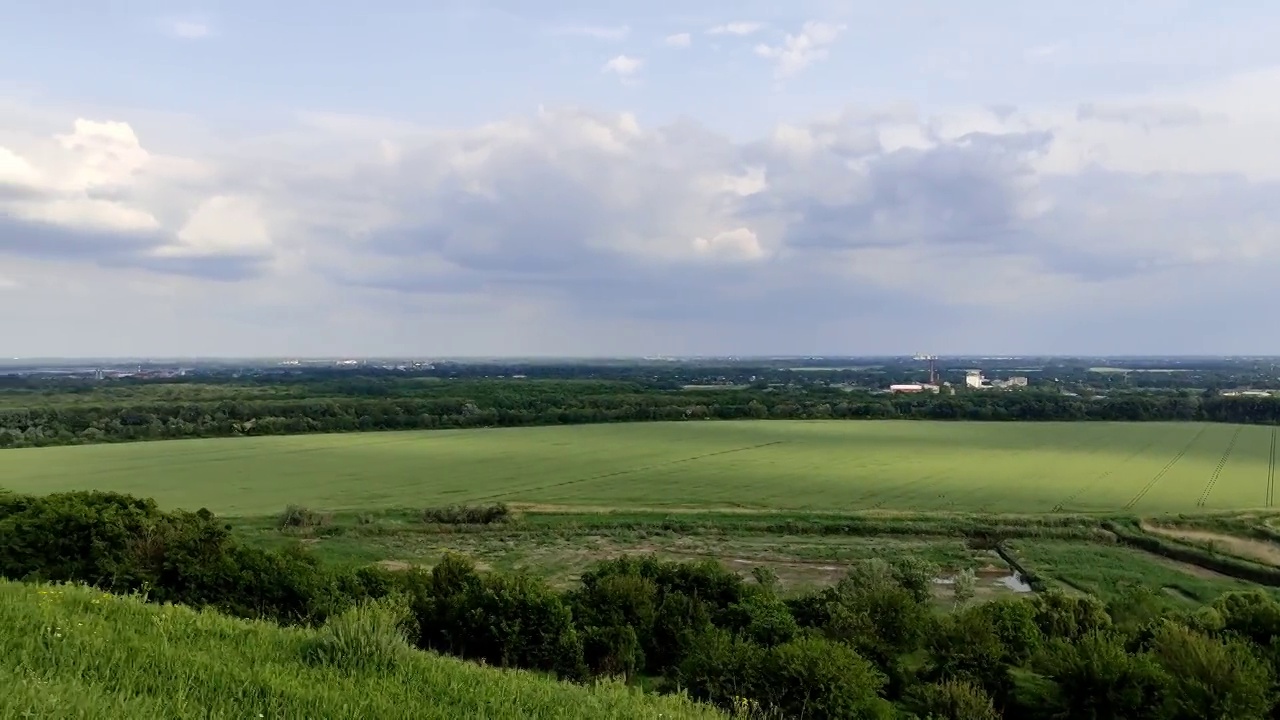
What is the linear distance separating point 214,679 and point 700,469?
61.1 m

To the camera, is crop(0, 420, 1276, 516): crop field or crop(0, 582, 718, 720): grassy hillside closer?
crop(0, 582, 718, 720): grassy hillside

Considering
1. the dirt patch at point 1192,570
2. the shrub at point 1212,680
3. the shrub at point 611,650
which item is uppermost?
the shrub at point 1212,680

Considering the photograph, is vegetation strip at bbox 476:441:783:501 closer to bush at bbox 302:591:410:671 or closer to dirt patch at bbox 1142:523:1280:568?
dirt patch at bbox 1142:523:1280:568

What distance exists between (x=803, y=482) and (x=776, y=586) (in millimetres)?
28330

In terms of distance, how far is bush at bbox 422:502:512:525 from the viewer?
46.4 m

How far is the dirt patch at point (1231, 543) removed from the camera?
38656mm

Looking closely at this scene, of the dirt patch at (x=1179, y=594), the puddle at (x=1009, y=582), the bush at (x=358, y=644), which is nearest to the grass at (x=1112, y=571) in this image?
the dirt patch at (x=1179, y=594)

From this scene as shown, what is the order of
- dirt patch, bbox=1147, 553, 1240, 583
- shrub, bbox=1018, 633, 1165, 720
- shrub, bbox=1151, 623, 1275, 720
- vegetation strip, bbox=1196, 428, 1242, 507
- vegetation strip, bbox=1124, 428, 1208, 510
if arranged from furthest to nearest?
vegetation strip, bbox=1196, 428, 1242, 507 < vegetation strip, bbox=1124, 428, 1208, 510 < dirt patch, bbox=1147, 553, 1240, 583 < shrub, bbox=1018, 633, 1165, 720 < shrub, bbox=1151, 623, 1275, 720

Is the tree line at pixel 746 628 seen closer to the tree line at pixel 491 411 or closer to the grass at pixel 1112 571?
the grass at pixel 1112 571

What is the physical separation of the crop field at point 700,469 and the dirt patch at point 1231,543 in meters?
4.30

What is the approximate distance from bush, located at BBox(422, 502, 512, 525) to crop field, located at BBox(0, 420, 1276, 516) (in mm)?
3747

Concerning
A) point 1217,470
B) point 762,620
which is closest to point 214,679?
point 762,620

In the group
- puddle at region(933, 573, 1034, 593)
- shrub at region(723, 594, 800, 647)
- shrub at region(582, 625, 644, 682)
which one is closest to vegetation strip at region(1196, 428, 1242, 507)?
puddle at region(933, 573, 1034, 593)

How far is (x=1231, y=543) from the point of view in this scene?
41.5 meters
